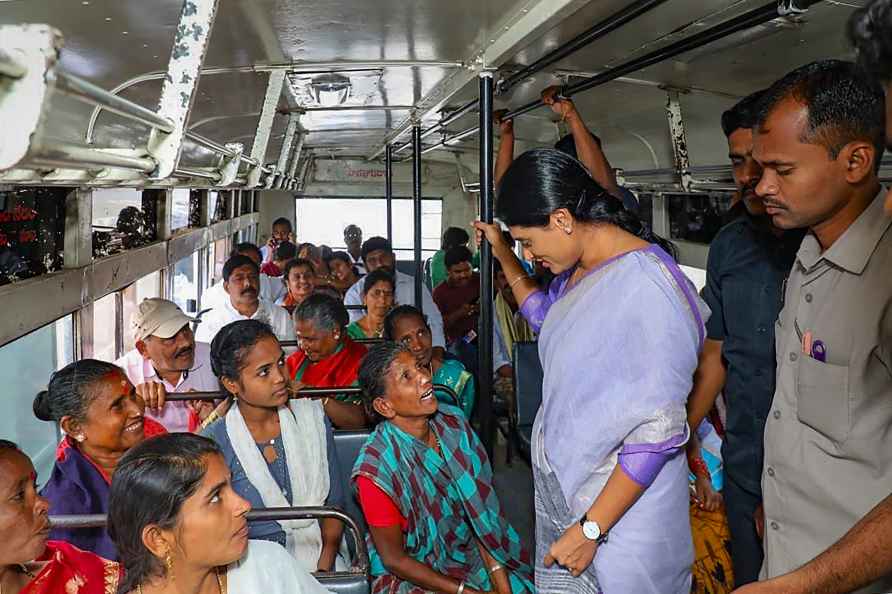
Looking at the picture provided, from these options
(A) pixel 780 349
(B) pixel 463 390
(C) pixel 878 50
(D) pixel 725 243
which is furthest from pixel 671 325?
(B) pixel 463 390

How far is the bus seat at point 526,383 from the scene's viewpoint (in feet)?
14.0

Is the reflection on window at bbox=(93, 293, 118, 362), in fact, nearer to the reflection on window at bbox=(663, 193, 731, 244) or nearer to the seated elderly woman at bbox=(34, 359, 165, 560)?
the seated elderly woman at bbox=(34, 359, 165, 560)

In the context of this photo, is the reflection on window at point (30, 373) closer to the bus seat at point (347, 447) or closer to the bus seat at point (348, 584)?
the bus seat at point (347, 447)

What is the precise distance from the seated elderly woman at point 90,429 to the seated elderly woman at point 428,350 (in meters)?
1.73

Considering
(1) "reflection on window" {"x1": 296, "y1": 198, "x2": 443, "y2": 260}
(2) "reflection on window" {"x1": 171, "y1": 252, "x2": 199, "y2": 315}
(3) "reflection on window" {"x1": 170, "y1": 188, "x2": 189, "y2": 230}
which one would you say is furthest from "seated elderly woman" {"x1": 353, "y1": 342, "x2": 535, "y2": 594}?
(1) "reflection on window" {"x1": 296, "y1": 198, "x2": 443, "y2": 260}

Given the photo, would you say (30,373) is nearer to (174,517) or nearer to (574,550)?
(174,517)

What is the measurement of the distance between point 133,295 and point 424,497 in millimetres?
3519

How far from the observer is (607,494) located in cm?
193

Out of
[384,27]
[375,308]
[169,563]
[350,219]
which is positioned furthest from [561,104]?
A: [350,219]

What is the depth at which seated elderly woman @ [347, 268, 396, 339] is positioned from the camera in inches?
203

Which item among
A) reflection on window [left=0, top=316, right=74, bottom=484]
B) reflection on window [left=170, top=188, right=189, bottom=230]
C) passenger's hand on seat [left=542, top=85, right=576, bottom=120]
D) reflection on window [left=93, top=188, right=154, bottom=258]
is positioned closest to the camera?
passenger's hand on seat [left=542, top=85, right=576, bottom=120]

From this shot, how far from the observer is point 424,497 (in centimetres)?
277

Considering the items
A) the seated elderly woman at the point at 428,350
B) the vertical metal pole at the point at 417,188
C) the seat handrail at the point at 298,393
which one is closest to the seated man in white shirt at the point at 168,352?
the seat handrail at the point at 298,393

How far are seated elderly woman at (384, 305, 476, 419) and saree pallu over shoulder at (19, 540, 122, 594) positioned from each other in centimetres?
228
